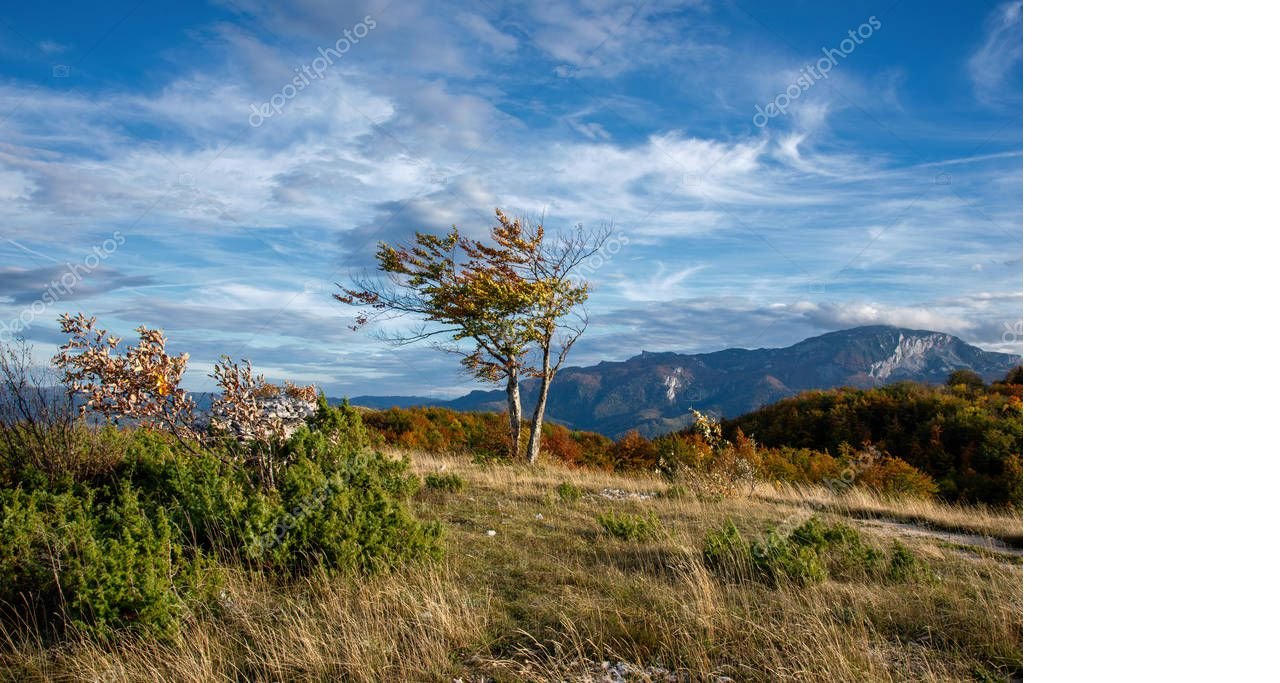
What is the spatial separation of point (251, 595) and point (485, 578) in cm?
161

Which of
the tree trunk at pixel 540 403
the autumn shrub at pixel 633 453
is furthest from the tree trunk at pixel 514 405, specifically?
the autumn shrub at pixel 633 453

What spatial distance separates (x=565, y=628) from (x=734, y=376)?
5904 centimetres

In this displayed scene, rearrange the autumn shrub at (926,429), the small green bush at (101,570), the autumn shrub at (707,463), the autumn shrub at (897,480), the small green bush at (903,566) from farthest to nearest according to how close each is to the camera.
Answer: the autumn shrub at (926,429) < the autumn shrub at (897,480) < the autumn shrub at (707,463) < the small green bush at (903,566) < the small green bush at (101,570)

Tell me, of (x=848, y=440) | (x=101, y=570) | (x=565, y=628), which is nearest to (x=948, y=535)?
(x=565, y=628)

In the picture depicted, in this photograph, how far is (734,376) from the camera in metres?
62.3

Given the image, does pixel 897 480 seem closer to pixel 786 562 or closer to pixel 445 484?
pixel 445 484

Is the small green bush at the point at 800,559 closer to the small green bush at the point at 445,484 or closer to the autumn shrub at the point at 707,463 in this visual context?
the autumn shrub at the point at 707,463

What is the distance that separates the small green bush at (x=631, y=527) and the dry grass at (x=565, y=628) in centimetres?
84

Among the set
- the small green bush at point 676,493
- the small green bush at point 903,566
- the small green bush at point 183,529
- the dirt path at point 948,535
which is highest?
the small green bush at point 183,529

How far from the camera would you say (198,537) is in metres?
5.56

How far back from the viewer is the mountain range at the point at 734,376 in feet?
94.7

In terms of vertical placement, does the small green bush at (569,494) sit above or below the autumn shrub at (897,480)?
above
